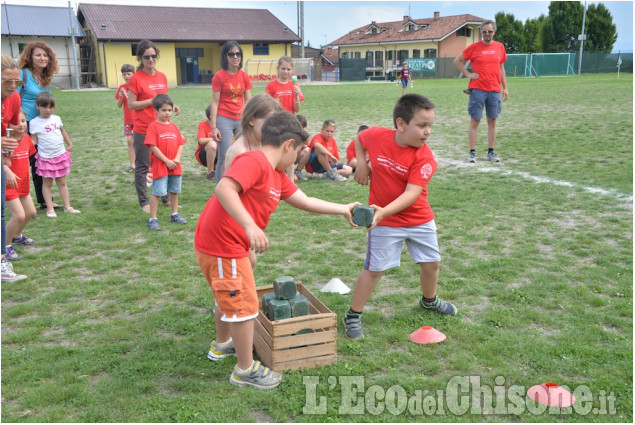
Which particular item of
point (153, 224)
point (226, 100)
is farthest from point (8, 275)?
point (226, 100)

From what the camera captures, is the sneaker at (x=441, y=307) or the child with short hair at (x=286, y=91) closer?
the sneaker at (x=441, y=307)

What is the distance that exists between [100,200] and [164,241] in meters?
2.55

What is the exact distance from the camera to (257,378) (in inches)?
Result: 133

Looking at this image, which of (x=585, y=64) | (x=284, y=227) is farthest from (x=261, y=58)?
(x=284, y=227)

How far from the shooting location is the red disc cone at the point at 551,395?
315 centimetres

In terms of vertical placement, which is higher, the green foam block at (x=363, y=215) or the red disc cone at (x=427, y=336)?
the green foam block at (x=363, y=215)

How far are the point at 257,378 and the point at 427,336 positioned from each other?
128 cm

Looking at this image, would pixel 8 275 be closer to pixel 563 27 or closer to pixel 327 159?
pixel 327 159

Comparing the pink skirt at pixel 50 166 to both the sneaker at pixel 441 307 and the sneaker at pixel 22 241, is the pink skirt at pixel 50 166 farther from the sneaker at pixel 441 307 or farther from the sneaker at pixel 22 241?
the sneaker at pixel 441 307

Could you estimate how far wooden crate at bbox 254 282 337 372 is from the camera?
11.7 ft

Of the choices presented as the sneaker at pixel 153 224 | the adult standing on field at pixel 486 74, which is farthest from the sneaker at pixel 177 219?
the adult standing on field at pixel 486 74

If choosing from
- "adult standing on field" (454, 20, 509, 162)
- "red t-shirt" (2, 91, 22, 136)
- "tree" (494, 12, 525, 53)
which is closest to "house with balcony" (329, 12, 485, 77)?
"tree" (494, 12, 525, 53)

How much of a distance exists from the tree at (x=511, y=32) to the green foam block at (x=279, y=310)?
67482 millimetres

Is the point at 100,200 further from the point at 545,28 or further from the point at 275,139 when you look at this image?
the point at 545,28
